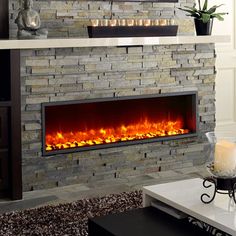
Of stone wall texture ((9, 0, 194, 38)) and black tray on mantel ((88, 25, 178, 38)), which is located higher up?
stone wall texture ((9, 0, 194, 38))

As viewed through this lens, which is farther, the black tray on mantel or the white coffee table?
the black tray on mantel

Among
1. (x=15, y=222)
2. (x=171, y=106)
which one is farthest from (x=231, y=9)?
(x=15, y=222)

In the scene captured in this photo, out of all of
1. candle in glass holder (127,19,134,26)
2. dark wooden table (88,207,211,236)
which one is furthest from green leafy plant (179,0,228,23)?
dark wooden table (88,207,211,236)

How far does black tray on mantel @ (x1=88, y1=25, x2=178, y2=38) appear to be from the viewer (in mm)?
4410

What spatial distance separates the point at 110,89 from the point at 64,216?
4.27 ft

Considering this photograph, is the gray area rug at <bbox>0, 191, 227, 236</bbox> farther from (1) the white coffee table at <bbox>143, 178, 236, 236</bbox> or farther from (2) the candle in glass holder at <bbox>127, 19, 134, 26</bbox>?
(2) the candle in glass holder at <bbox>127, 19, 134, 26</bbox>

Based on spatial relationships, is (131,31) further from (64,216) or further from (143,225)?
(143,225)

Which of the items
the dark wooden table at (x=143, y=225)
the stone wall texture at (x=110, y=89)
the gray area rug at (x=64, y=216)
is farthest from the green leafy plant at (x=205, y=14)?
the dark wooden table at (x=143, y=225)

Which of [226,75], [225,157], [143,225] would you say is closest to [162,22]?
[226,75]

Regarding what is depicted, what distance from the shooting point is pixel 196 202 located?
2.60m

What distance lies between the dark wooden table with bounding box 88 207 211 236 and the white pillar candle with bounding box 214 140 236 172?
281 mm

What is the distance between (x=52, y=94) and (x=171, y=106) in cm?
121

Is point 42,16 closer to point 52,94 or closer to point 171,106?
point 52,94

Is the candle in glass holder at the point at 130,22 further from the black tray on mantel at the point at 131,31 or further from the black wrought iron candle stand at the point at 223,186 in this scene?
the black wrought iron candle stand at the point at 223,186
